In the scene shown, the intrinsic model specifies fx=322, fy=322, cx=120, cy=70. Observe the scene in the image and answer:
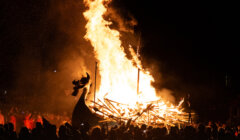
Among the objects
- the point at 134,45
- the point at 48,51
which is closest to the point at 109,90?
the point at 134,45

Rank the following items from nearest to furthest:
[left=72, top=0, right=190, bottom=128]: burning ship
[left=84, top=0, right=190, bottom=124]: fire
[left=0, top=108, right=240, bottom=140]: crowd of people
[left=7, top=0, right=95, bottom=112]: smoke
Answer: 1. [left=0, top=108, right=240, bottom=140]: crowd of people
2. [left=72, top=0, right=190, bottom=128]: burning ship
3. [left=84, top=0, right=190, bottom=124]: fire
4. [left=7, top=0, right=95, bottom=112]: smoke

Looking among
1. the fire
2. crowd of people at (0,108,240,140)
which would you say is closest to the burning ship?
the fire

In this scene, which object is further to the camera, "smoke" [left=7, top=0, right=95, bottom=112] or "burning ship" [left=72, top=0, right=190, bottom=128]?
"smoke" [left=7, top=0, right=95, bottom=112]

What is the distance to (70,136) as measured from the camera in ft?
24.3

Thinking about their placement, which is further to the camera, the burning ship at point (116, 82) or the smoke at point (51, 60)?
the smoke at point (51, 60)

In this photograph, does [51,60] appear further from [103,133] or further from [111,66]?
[103,133]

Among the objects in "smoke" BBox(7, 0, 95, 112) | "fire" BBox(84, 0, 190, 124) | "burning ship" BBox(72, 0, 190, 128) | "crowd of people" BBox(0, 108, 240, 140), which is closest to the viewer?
"crowd of people" BBox(0, 108, 240, 140)

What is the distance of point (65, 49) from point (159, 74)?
20.1 ft

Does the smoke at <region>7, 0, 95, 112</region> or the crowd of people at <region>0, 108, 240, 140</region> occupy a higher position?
the smoke at <region>7, 0, 95, 112</region>

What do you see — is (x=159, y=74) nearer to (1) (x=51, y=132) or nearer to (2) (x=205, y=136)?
(2) (x=205, y=136)

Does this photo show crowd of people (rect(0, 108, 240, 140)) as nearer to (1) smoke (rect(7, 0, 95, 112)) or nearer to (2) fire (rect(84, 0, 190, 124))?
(2) fire (rect(84, 0, 190, 124))

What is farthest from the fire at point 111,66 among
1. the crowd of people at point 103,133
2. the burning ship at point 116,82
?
the crowd of people at point 103,133

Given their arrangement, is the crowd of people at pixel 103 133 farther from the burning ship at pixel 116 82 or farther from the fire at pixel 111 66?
the fire at pixel 111 66

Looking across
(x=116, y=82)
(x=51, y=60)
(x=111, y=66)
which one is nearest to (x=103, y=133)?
(x=116, y=82)
